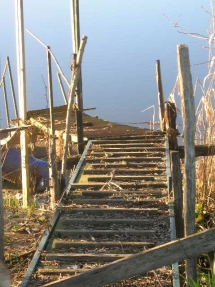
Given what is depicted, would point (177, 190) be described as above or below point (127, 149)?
below

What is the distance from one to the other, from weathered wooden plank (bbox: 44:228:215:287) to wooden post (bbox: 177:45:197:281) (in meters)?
0.87

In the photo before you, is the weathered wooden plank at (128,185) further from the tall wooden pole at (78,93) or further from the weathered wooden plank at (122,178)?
the tall wooden pole at (78,93)

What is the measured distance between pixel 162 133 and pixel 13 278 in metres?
5.76

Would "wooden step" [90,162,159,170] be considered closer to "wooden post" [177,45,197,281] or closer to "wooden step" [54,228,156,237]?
"wooden step" [54,228,156,237]

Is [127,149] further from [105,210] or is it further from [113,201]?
[105,210]

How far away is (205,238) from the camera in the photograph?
4.96 meters

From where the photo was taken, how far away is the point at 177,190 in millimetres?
7352

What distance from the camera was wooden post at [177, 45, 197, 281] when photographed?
5.86 meters

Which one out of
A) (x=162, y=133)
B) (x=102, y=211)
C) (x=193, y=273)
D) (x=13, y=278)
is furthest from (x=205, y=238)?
(x=162, y=133)

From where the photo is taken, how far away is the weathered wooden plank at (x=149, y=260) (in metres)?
4.95

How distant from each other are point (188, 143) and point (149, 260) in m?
1.30

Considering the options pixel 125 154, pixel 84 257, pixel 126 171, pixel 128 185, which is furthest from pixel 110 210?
pixel 125 154

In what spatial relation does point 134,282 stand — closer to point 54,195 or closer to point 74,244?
point 74,244

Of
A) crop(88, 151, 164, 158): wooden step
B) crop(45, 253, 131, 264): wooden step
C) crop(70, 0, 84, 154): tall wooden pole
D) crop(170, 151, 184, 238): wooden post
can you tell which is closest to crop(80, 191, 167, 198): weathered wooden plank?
crop(170, 151, 184, 238): wooden post
